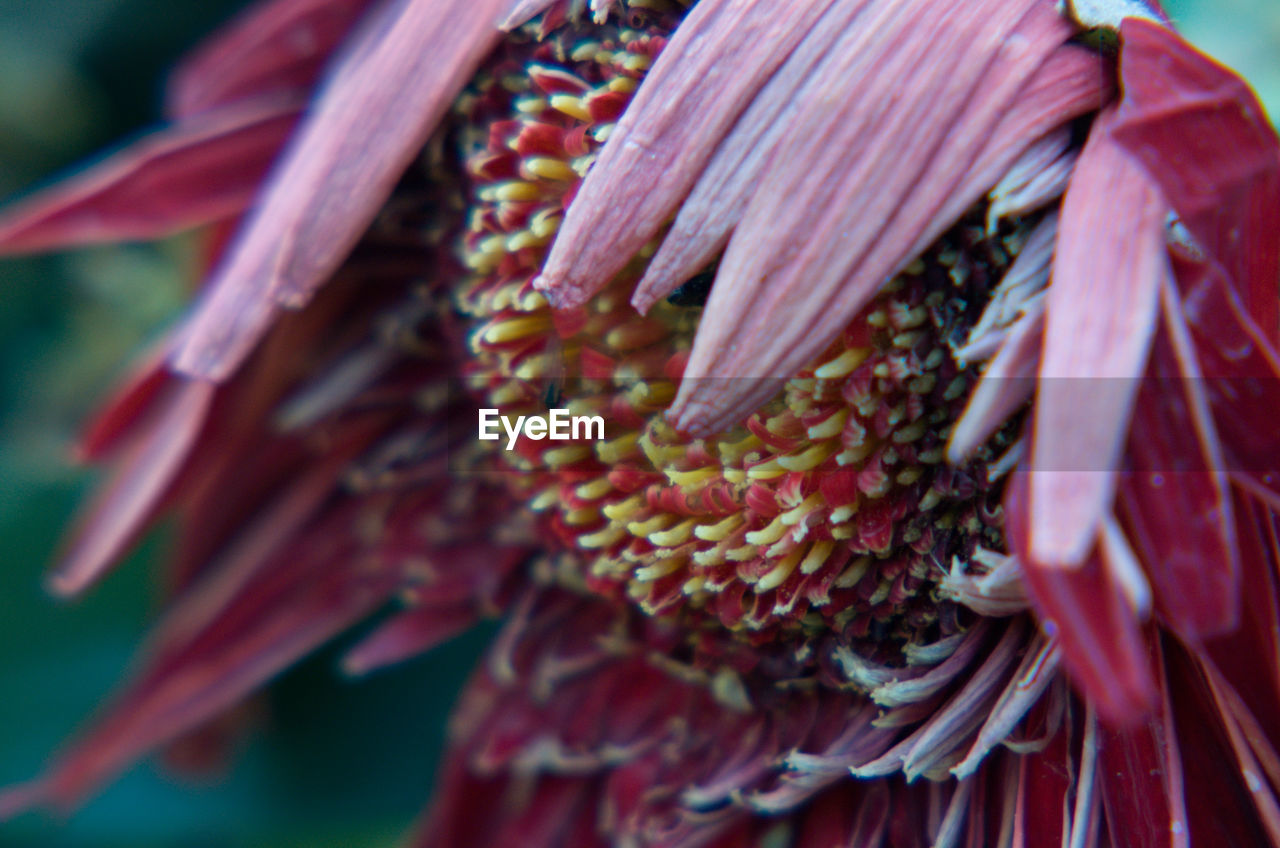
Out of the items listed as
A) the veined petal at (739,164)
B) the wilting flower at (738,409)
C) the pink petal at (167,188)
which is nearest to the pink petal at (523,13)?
the wilting flower at (738,409)

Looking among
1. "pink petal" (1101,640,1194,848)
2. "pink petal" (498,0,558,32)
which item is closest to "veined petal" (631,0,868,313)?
"pink petal" (498,0,558,32)

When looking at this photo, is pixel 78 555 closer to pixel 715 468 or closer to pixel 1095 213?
pixel 715 468

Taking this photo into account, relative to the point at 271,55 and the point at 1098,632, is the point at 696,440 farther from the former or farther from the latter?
the point at 271,55

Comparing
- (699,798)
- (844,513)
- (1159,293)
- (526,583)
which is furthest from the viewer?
(526,583)

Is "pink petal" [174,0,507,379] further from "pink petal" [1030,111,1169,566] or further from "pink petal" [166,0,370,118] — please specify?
"pink petal" [1030,111,1169,566]

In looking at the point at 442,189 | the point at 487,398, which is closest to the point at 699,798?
the point at 487,398

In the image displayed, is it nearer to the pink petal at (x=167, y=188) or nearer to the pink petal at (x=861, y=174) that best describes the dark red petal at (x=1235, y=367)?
the pink petal at (x=861, y=174)
